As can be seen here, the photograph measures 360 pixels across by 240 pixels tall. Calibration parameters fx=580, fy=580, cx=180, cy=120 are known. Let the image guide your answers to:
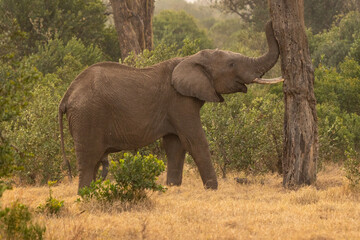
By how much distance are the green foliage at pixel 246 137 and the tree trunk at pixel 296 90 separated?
1.77 m

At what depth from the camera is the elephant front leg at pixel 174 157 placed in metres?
9.95

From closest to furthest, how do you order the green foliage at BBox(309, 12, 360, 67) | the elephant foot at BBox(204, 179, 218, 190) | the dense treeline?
1. the dense treeline
2. the elephant foot at BBox(204, 179, 218, 190)
3. the green foliage at BBox(309, 12, 360, 67)

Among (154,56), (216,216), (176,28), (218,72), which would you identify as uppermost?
(176,28)

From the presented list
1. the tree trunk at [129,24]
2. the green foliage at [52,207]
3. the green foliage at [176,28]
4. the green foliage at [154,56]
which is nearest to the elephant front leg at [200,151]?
the green foliage at [52,207]

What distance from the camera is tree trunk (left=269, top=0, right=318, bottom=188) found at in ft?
30.6

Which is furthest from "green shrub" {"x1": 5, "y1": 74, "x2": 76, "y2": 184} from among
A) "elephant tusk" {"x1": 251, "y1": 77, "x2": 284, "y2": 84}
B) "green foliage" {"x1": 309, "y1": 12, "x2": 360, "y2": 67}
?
"green foliage" {"x1": 309, "y1": 12, "x2": 360, "y2": 67}

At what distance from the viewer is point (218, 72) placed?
383 inches

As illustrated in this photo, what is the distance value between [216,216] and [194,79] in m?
2.94

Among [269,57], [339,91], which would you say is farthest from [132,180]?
[339,91]

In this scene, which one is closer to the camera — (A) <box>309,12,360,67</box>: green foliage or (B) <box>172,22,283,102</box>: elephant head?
(B) <box>172,22,283,102</box>: elephant head

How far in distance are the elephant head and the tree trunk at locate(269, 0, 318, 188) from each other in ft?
0.91

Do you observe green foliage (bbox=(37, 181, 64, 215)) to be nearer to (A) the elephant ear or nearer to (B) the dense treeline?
(B) the dense treeline

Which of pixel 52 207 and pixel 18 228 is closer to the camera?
pixel 18 228

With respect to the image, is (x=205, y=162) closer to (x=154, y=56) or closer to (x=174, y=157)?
(x=174, y=157)
